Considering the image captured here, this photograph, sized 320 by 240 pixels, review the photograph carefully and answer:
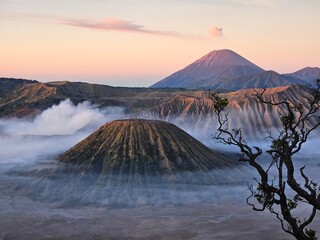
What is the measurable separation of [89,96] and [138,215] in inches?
4979

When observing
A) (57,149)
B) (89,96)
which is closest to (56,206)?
(57,149)

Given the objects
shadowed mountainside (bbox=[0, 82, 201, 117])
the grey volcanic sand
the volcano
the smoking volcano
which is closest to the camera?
the grey volcanic sand

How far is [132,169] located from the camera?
298 feet

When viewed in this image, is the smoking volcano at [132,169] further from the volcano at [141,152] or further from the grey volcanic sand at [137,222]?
the grey volcanic sand at [137,222]

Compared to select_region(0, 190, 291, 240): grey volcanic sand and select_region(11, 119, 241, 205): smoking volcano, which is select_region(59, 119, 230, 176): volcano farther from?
select_region(0, 190, 291, 240): grey volcanic sand

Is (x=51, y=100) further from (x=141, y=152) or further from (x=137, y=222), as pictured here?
(x=137, y=222)

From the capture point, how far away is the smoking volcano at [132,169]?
8369cm

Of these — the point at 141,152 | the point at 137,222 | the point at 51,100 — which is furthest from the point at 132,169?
the point at 51,100

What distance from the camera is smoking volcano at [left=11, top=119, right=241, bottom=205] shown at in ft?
275

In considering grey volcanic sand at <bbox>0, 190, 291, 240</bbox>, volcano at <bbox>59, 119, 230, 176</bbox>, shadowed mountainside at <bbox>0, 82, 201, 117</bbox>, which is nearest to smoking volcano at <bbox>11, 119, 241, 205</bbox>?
volcano at <bbox>59, 119, 230, 176</bbox>

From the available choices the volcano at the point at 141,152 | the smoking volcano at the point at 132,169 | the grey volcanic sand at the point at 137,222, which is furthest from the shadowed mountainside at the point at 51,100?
the grey volcanic sand at the point at 137,222

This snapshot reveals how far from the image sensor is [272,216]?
226ft

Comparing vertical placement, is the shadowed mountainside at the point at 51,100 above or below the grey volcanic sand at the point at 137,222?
above

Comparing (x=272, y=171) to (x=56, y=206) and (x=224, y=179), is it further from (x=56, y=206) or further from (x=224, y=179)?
(x=56, y=206)
